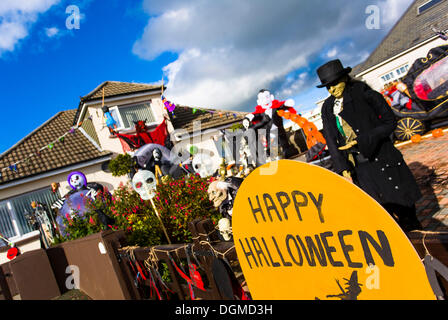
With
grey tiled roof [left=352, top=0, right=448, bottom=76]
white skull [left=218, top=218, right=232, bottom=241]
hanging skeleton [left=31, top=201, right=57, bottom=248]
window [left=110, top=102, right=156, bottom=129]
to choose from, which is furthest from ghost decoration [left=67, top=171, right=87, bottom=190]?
grey tiled roof [left=352, top=0, right=448, bottom=76]

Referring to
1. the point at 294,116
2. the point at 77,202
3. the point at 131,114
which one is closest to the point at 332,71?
the point at 294,116

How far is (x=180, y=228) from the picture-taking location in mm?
4352

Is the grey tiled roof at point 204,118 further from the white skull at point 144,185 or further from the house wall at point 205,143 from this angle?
the white skull at point 144,185

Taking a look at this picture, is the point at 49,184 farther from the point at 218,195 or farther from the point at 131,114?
the point at 218,195

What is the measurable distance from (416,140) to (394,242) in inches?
344

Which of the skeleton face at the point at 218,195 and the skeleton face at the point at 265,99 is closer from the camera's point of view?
the skeleton face at the point at 218,195

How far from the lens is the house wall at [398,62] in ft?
64.0

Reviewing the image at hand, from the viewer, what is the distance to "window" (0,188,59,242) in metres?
11.2

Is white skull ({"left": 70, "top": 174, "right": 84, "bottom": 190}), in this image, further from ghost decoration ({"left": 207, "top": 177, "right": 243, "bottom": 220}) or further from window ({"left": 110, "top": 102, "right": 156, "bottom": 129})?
ghost decoration ({"left": 207, "top": 177, "right": 243, "bottom": 220})

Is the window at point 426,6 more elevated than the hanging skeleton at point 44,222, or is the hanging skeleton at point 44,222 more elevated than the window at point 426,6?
the window at point 426,6

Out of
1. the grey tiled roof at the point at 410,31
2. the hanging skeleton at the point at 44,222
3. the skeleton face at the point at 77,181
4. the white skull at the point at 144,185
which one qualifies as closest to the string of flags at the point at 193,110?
the skeleton face at the point at 77,181

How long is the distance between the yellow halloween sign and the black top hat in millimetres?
1687
